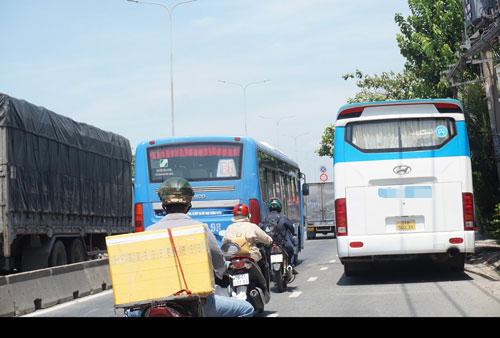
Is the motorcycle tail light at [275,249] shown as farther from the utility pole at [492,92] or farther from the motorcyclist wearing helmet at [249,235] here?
the utility pole at [492,92]

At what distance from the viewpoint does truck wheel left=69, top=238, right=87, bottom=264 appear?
18875 mm

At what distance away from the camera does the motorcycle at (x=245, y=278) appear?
31.8 feet

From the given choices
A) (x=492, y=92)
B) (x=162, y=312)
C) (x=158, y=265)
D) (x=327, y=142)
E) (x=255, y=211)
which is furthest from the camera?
(x=327, y=142)

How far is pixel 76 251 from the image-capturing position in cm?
1908

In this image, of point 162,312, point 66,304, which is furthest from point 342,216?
point 162,312

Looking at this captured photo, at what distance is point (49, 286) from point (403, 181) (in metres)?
6.11

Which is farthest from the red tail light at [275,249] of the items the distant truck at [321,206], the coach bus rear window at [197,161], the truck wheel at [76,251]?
the distant truck at [321,206]

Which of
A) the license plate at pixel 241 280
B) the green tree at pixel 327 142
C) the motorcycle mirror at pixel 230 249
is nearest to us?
the license plate at pixel 241 280

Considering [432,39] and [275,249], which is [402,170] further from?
[432,39]

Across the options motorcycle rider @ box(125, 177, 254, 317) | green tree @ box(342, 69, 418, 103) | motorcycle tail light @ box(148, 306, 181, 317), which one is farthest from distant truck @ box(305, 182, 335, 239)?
motorcycle tail light @ box(148, 306, 181, 317)

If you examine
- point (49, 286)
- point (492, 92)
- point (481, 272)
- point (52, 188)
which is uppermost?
point (492, 92)

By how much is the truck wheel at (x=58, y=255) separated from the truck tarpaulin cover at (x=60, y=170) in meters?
0.50

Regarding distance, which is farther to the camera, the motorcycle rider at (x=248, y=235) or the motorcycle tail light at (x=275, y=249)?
the motorcycle tail light at (x=275, y=249)
